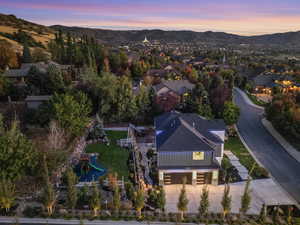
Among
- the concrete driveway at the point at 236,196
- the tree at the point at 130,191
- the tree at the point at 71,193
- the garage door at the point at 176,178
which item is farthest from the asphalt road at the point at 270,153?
the tree at the point at 71,193

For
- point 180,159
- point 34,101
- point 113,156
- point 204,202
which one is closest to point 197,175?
point 180,159

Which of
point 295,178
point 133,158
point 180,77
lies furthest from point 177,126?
point 180,77

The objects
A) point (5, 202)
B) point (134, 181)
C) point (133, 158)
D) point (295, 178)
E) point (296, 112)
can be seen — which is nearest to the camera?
point (5, 202)

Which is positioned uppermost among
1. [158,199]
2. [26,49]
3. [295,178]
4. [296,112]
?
[26,49]

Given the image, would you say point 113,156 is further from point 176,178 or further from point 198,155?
point 198,155

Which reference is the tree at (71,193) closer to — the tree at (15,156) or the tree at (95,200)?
the tree at (95,200)

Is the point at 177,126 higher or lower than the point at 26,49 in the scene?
lower

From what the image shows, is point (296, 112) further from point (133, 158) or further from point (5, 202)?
point (5, 202)
